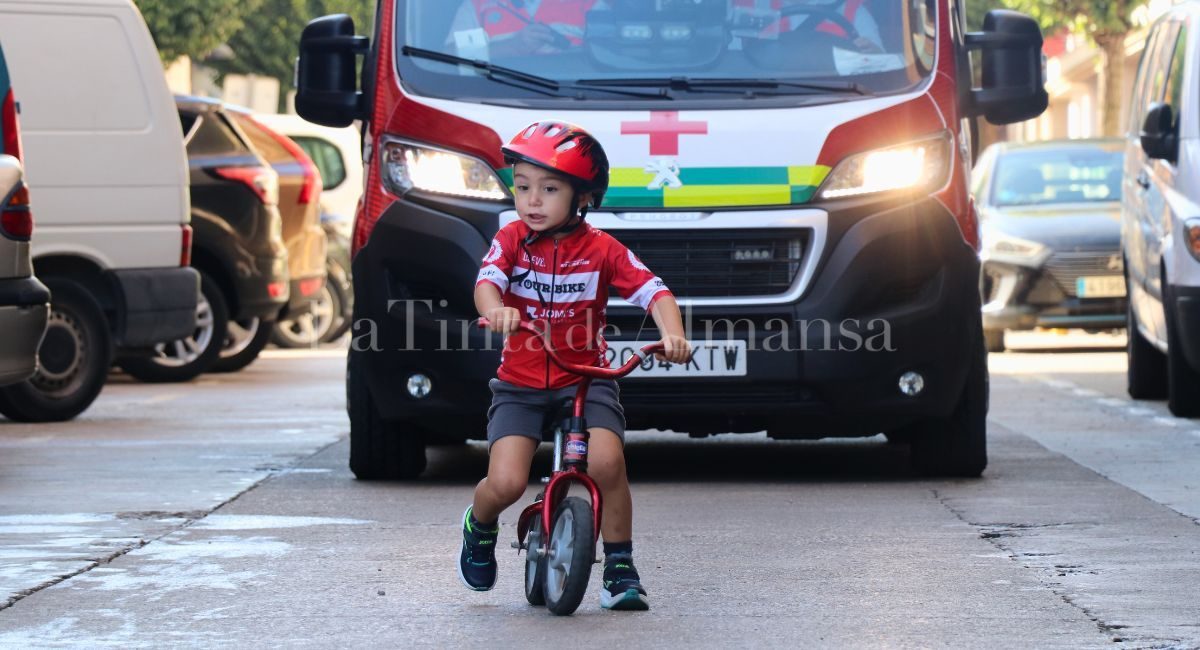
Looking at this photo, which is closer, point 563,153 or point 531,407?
point 563,153

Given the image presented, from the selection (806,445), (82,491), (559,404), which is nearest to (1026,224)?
(806,445)

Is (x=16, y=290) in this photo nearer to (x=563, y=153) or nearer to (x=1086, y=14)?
(x=563, y=153)

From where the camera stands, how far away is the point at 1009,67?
30.6ft

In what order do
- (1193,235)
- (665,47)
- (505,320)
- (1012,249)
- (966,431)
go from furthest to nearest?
(1012,249) < (1193,235) < (966,431) < (665,47) < (505,320)

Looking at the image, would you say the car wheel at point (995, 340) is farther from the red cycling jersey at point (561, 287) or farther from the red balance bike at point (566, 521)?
the red balance bike at point (566, 521)

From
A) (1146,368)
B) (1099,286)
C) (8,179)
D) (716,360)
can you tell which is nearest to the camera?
(716,360)

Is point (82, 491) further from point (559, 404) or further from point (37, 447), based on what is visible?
point (559, 404)

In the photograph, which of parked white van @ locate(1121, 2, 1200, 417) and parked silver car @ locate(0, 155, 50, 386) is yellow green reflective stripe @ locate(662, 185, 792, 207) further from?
parked white van @ locate(1121, 2, 1200, 417)

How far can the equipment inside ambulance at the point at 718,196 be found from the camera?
8.84m

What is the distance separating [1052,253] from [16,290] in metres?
10.0

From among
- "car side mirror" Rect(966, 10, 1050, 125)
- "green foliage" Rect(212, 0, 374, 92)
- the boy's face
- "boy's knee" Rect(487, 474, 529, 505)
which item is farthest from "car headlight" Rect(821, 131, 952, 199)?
"green foliage" Rect(212, 0, 374, 92)

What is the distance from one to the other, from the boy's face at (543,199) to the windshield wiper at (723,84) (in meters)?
2.94

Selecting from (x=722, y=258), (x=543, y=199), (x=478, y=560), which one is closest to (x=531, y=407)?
(x=478, y=560)

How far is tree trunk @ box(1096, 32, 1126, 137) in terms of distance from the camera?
3347 centimetres
